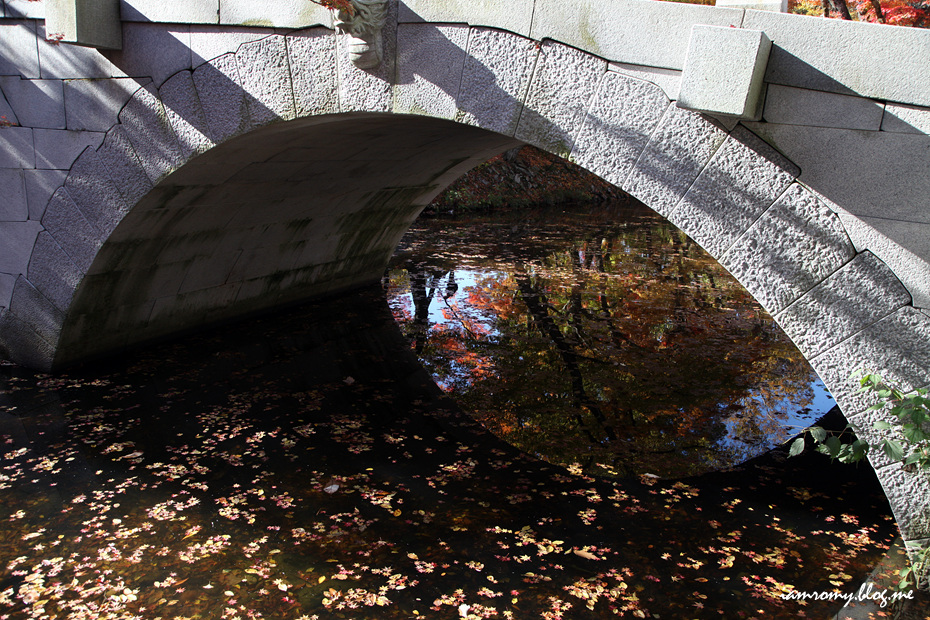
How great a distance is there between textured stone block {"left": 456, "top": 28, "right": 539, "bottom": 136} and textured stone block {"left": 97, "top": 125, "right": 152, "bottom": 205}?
7.93 ft

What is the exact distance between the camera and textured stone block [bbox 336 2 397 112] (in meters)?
4.02

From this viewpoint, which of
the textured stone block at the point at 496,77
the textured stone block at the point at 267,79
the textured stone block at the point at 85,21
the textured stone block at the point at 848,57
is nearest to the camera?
the textured stone block at the point at 848,57

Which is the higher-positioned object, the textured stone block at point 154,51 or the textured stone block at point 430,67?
the textured stone block at point 154,51

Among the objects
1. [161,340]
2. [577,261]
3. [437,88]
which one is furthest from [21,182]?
[577,261]

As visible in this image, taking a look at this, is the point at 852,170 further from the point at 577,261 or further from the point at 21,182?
the point at 577,261

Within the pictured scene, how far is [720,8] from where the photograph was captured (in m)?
3.29

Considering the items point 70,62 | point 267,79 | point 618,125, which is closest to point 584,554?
point 618,125

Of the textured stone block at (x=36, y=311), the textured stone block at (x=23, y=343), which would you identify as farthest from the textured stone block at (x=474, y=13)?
the textured stone block at (x=23, y=343)

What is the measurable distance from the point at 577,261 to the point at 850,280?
8903 mm

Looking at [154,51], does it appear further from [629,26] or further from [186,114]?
[629,26]

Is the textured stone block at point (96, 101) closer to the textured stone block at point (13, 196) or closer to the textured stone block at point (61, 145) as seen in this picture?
the textured stone block at point (61, 145)

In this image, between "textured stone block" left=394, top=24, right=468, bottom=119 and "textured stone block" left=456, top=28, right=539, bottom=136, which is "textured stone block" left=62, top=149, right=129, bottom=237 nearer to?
"textured stone block" left=394, top=24, right=468, bottom=119

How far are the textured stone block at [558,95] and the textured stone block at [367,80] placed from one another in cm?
85

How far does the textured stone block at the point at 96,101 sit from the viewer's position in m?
4.81
